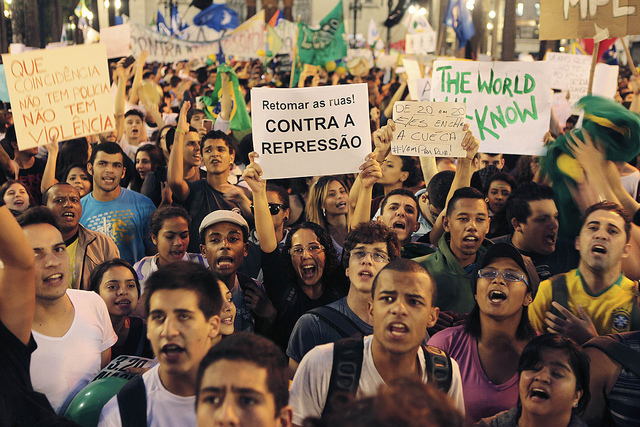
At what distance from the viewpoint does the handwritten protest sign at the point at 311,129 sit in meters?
4.75

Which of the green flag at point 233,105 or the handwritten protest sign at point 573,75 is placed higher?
the handwritten protest sign at point 573,75

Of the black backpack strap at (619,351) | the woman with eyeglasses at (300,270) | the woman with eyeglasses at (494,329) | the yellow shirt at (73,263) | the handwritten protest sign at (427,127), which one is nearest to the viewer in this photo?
the black backpack strap at (619,351)

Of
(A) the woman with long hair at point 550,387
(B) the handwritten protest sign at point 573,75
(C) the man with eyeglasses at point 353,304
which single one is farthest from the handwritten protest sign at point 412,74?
(A) the woman with long hair at point 550,387

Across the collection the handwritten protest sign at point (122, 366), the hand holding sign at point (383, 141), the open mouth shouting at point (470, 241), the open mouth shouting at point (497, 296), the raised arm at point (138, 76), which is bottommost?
the handwritten protest sign at point (122, 366)

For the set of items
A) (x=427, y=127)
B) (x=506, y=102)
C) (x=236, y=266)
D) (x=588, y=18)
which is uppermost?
(x=588, y=18)

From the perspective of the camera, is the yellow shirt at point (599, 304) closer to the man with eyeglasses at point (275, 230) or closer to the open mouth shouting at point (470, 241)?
the open mouth shouting at point (470, 241)

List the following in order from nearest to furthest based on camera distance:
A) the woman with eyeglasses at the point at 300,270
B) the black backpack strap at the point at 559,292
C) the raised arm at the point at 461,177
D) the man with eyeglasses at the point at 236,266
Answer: the black backpack strap at the point at 559,292, the man with eyeglasses at the point at 236,266, the woman with eyeglasses at the point at 300,270, the raised arm at the point at 461,177

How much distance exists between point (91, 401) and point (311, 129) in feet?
8.74

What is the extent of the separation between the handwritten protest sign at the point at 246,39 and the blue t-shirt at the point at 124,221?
8862mm

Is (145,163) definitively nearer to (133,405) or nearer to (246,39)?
(133,405)

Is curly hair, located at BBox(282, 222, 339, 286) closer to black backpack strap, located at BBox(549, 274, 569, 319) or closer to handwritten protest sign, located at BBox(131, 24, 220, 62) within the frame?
black backpack strap, located at BBox(549, 274, 569, 319)

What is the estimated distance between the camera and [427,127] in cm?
531

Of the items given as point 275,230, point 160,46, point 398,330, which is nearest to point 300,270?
point 275,230

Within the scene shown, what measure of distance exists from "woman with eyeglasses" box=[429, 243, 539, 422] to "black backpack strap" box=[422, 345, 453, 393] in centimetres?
46
